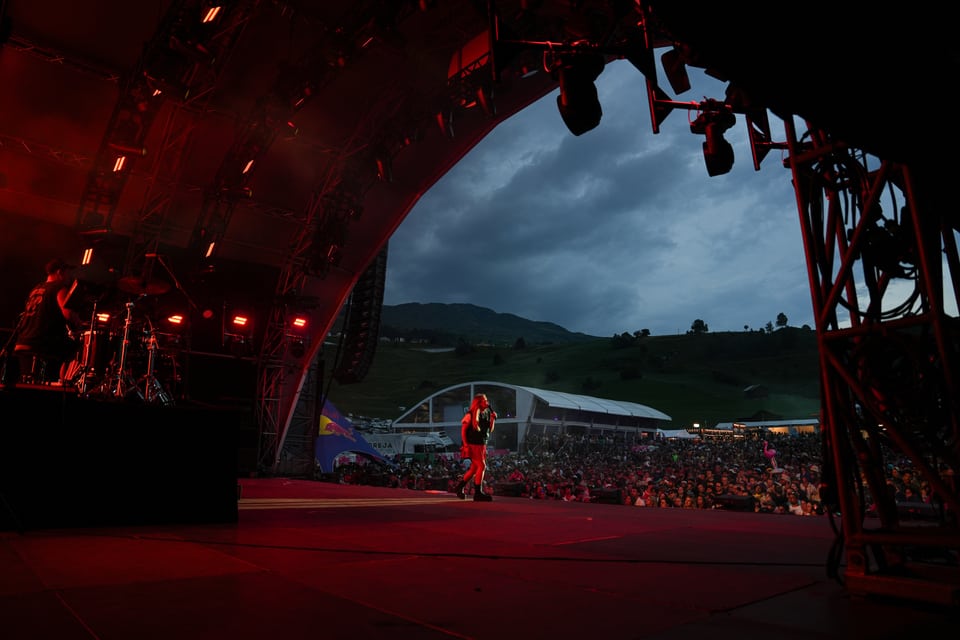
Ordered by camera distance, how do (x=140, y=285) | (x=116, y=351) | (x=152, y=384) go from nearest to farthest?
(x=140, y=285)
(x=152, y=384)
(x=116, y=351)

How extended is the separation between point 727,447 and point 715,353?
9596 centimetres

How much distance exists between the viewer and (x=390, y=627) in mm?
2223

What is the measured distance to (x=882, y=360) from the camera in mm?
3086

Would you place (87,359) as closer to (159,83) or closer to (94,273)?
(159,83)

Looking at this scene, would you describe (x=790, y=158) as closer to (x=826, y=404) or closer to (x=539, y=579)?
(x=826, y=404)

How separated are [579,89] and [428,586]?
4.08 metres

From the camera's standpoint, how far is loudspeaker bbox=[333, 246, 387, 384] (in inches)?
982


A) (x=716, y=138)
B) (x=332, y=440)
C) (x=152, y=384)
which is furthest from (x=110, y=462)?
(x=332, y=440)

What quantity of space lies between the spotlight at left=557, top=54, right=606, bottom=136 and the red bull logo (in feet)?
67.7

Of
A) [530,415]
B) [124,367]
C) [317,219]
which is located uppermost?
[317,219]

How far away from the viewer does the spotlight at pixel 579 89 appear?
4.81 m

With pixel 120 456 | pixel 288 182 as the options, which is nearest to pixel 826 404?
pixel 120 456

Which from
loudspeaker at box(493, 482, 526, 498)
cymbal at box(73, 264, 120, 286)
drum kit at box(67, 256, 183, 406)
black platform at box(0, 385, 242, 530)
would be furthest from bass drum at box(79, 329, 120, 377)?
loudspeaker at box(493, 482, 526, 498)

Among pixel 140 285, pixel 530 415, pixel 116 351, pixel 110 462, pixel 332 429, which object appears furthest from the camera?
pixel 530 415
